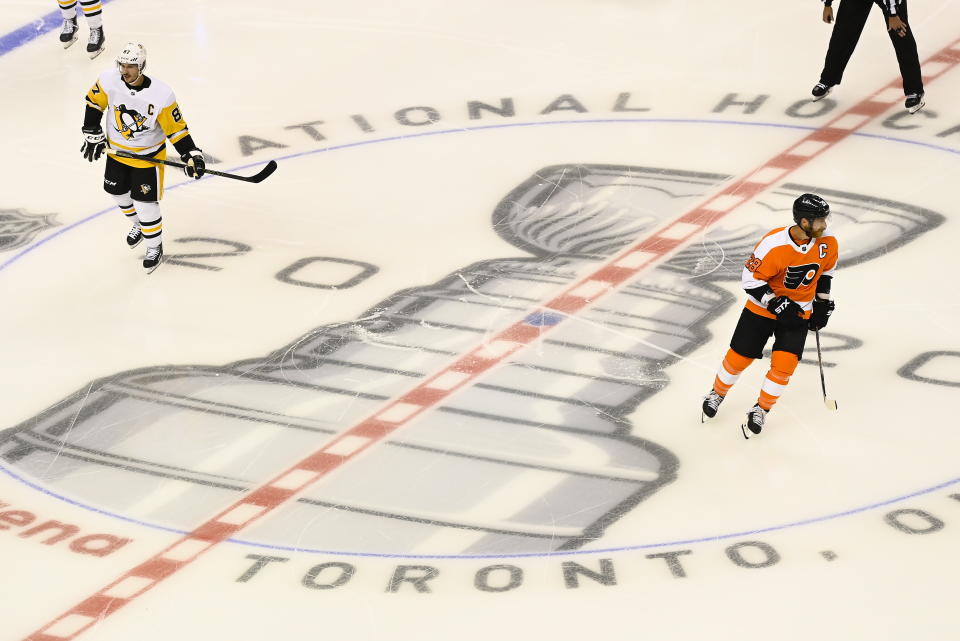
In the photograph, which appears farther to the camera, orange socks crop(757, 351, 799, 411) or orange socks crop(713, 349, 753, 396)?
orange socks crop(713, 349, 753, 396)

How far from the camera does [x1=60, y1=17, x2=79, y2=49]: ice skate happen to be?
10.2 meters

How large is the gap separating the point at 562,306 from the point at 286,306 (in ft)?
4.18

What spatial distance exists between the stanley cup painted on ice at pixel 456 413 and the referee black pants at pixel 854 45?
102 centimetres

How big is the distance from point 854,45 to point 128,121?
3.91m

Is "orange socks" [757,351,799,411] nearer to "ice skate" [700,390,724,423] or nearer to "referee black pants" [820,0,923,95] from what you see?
"ice skate" [700,390,724,423]

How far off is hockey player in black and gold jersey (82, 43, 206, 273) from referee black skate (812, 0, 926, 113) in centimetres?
351

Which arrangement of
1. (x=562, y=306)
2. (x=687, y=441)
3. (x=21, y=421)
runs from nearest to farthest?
(x=687, y=441) < (x=21, y=421) < (x=562, y=306)

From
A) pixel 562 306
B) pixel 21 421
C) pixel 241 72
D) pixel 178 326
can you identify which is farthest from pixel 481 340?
pixel 241 72

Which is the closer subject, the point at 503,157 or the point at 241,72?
the point at 503,157

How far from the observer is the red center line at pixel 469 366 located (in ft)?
17.4

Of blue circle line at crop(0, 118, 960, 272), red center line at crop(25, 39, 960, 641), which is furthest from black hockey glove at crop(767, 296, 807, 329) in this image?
blue circle line at crop(0, 118, 960, 272)

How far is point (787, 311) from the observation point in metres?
5.59

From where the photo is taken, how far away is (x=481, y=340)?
6668mm

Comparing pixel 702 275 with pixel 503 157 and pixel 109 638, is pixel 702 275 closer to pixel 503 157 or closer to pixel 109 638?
pixel 503 157
